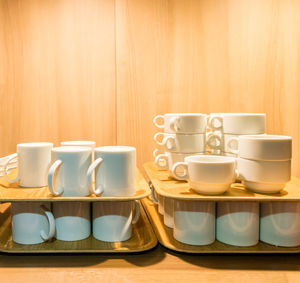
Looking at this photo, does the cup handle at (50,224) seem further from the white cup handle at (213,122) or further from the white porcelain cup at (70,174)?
the white cup handle at (213,122)

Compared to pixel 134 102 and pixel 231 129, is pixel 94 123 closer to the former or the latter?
pixel 134 102

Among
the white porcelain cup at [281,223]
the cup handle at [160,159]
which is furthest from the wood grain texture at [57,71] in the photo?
the white porcelain cup at [281,223]

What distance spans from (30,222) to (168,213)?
0.32m

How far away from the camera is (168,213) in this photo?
32.2 inches

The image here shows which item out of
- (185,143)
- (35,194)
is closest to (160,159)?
(185,143)

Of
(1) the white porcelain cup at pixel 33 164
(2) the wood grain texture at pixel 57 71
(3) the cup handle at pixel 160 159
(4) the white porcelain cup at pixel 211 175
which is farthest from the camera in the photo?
(2) the wood grain texture at pixel 57 71

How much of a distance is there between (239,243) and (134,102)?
0.63m

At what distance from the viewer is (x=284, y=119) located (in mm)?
1177

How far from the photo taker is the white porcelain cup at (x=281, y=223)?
2.27 ft

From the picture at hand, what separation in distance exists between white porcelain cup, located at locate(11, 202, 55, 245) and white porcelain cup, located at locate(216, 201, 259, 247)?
365 millimetres

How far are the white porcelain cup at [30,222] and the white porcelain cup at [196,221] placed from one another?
275 millimetres

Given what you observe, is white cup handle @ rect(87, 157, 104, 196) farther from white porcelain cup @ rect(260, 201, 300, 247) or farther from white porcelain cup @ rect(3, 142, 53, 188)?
white porcelain cup @ rect(260, 201, 300, 247)

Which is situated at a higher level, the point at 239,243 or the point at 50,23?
the point at 50,23

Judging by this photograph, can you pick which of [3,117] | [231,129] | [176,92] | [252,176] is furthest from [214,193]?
[3,117]
